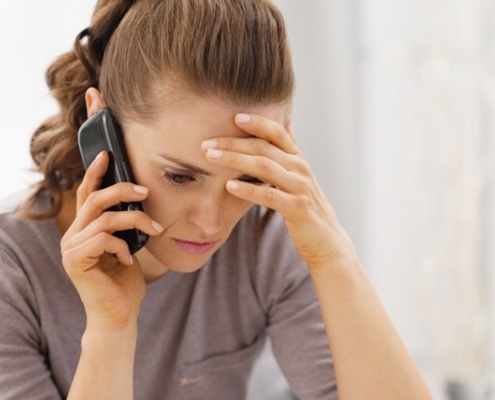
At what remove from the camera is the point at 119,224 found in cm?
115

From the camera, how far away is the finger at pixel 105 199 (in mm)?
1133

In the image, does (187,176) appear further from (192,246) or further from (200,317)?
(200,317)

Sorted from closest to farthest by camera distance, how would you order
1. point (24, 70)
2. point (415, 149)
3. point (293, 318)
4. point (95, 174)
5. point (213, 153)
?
1. point (213, 153)
2. point (95, 174)
3. point (293, 318)
4. point (24, 70)
5. point (415, 149)

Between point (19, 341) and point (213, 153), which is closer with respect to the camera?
point (213, 153)

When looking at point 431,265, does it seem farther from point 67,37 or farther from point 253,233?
point 67,37

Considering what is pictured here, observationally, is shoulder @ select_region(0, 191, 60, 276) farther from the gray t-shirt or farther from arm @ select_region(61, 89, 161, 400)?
arm @ select_region(61, 89, 161, 400)

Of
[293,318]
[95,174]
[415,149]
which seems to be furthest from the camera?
[415,149]

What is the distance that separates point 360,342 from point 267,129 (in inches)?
15.4

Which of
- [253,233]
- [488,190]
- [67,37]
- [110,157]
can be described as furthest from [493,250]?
[110,157]

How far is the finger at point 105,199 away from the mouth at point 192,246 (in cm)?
11

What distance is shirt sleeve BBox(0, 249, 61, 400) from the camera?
1.20 meters

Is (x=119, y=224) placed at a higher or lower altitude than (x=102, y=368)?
higher

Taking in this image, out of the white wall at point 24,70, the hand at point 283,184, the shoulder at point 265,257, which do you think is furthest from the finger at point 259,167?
the white wall at point 24,70

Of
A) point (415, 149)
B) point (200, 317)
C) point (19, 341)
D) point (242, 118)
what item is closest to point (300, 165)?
point (242, 118)
